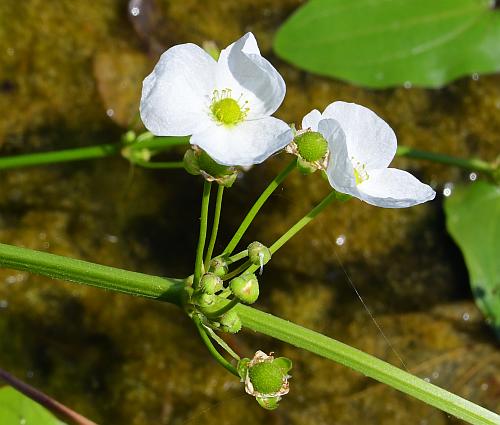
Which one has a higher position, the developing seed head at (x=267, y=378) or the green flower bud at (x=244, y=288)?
the green flower bud at (x=244, y=288)

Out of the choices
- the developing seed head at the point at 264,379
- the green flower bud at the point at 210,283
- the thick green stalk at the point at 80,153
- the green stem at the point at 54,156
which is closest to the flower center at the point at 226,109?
the green flower bud at the point at 210,283

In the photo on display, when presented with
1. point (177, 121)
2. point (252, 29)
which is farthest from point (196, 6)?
point (177, 121)

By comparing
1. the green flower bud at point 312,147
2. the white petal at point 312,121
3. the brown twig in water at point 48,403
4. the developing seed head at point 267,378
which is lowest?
the brown twig in water at point 48,403

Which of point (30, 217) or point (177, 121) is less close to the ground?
point (177, 121)

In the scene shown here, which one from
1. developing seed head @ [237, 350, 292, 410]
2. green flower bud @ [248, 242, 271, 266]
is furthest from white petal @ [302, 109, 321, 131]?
developing seed head @ [237, 350, 292, 410]

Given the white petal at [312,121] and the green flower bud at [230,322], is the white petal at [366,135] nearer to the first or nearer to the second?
the white petal at [312,121]

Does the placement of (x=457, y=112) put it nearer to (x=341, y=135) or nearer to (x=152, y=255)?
(x=152, y=255)

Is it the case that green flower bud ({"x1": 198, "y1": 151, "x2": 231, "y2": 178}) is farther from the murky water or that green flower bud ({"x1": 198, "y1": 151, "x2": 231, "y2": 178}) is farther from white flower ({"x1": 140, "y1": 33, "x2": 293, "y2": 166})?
the murky water
